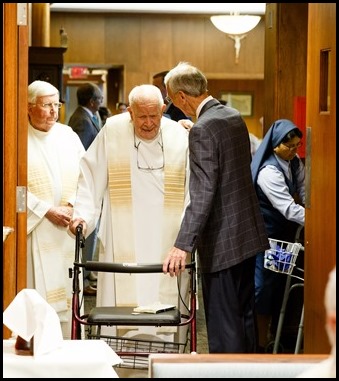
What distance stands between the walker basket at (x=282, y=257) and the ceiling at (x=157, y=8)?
28.1ft

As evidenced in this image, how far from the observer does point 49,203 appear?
605cm

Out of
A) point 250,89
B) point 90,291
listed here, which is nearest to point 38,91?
point 90,291

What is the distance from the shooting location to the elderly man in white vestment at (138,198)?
564 centimetres

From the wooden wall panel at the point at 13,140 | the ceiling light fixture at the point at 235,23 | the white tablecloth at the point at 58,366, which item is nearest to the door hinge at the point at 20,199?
the wooden wall panel at the point at 13,140

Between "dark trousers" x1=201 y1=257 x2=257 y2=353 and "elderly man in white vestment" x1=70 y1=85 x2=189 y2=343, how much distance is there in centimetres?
48

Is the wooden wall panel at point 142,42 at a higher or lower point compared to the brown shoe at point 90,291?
higher

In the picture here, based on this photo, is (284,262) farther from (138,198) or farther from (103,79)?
(103,79)

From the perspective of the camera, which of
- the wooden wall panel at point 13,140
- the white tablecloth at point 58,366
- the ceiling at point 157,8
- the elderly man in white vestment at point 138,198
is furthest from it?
the ceiling at point 157,8

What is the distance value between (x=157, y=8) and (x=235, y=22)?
81.9 inches

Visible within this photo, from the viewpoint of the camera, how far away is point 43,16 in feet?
36.8

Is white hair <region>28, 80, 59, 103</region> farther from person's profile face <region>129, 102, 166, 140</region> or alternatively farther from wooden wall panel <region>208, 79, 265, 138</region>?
wooden wall panel <region>208, 79, 265, 138</region>

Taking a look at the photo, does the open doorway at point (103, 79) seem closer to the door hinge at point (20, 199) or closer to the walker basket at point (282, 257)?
the walker basket at point (282, 257)

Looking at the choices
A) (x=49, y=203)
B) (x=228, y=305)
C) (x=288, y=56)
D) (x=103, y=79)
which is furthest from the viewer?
(x=103, y=79)

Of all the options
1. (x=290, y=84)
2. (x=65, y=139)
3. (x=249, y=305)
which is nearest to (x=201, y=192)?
(x=249, y=305)
